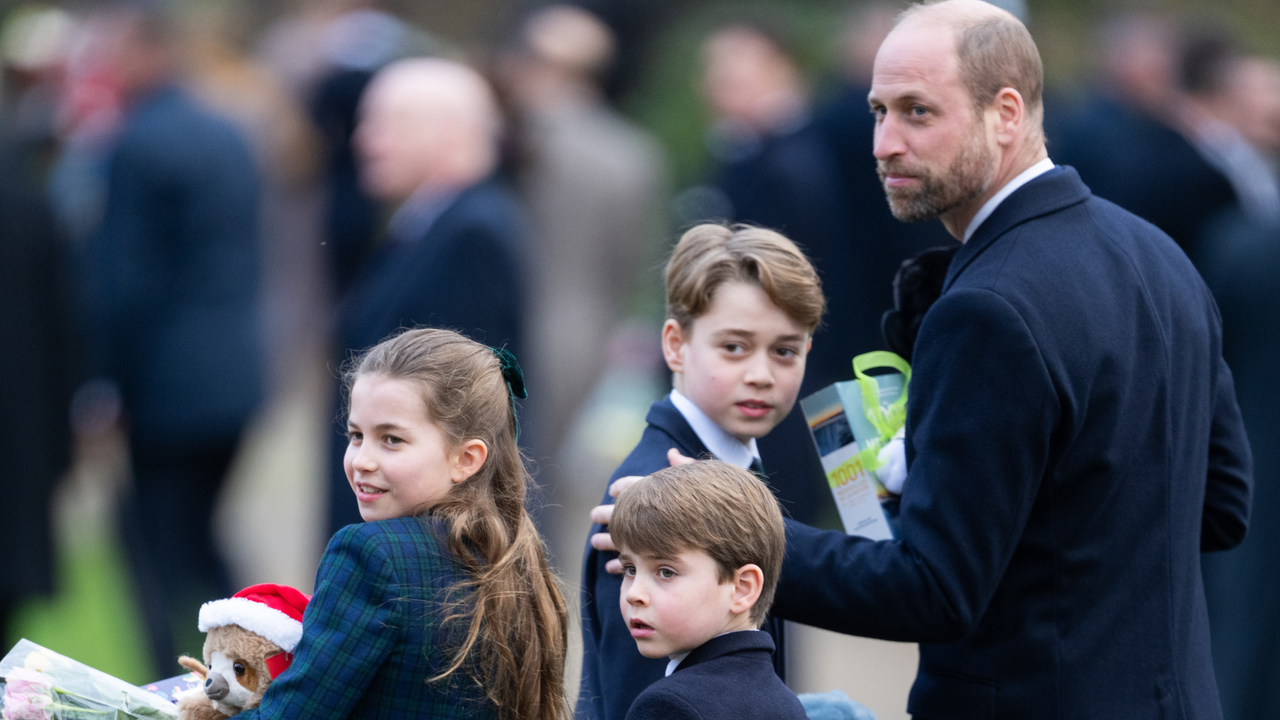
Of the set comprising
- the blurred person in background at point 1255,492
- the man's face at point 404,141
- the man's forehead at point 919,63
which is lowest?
the blurred person in background at point 1255,492

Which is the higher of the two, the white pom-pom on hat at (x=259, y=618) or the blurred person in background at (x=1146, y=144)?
the blurred person in background at (x=1146, y=144)

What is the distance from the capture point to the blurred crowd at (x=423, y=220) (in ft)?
17.7

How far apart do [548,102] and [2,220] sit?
3381 millimetres

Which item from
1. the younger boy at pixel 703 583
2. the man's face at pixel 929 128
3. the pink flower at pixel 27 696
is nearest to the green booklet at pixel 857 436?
the man's face at pixel 929 128

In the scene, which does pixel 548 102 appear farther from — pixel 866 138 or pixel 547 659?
pixel 547 659

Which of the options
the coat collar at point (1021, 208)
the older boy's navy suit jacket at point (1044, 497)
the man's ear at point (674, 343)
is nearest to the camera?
the older boy's navy suit jacket at point (1044, 497)

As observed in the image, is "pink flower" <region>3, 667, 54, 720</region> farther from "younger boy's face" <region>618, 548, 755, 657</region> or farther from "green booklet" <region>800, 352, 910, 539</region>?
"green booklet" <region>800, 352, 910, 539</region>

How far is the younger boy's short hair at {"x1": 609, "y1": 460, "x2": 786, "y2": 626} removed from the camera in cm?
231

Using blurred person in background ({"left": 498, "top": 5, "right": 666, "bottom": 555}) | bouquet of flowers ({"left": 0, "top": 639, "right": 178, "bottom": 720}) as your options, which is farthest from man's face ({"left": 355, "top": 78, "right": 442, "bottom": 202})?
bouquet of flowers ({"left": 0, "top": 639, "right": 178, "bottom": 720})

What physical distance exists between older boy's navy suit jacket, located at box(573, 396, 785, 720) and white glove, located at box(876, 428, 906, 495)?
330 millimetres

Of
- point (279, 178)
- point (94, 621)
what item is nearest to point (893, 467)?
point (94, 621)

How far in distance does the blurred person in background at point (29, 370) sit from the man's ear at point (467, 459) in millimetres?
3377

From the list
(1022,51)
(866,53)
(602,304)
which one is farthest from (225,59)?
(1022,51)

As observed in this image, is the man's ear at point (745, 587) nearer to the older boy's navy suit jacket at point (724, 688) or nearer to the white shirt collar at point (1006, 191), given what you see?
the older boy's navy suit jacket at point (724, 688)
